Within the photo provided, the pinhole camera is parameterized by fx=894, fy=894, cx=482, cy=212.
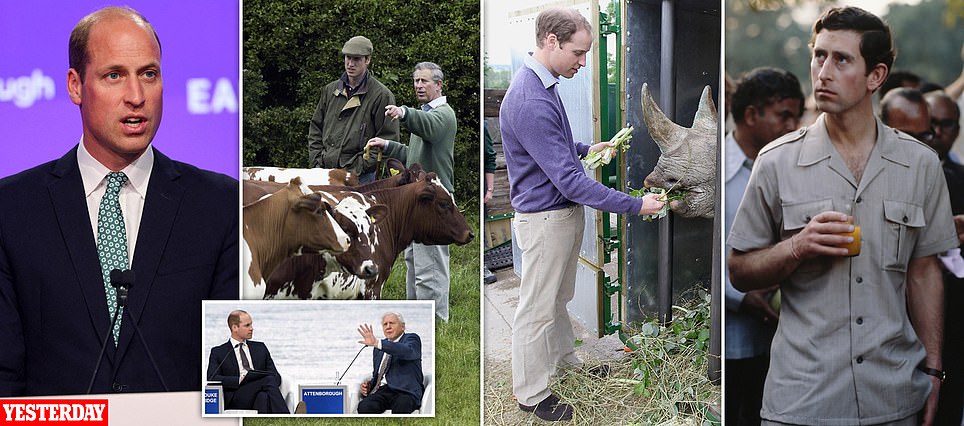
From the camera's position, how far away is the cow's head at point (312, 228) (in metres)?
3.85

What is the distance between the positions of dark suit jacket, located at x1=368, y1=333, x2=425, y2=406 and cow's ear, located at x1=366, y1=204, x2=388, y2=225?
1.70ft

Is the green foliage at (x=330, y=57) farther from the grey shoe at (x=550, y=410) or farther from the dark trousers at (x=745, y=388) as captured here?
the dark trousers at (x=745, y=388)

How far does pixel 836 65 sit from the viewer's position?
11.4 ft

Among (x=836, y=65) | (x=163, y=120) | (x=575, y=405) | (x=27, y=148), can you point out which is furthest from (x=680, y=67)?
(x=27, y=148)

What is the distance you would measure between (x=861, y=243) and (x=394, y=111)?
6.50ft

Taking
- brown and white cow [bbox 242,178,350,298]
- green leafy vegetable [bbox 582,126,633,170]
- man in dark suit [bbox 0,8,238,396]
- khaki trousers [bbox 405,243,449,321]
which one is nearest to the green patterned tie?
man in dark suit [bbox 0,8,238,396]

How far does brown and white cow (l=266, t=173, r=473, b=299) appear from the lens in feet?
12.8

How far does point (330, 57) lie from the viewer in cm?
403

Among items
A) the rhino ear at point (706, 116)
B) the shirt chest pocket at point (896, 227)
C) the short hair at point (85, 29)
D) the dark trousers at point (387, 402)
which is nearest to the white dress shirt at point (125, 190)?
the short hair at point (85, 29)

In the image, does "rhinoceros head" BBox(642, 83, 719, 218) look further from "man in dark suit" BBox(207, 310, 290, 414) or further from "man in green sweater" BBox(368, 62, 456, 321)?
"man in dark suit" BBox(207, 310, 290, 414)

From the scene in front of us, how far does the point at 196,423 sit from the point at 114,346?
0.49 m

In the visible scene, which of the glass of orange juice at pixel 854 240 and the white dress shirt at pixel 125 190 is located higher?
the white dress shirt at pixel 125 190

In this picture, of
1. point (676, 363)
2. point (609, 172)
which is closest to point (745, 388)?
point (676, 363)

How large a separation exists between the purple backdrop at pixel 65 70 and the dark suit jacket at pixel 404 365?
1.23 metres
